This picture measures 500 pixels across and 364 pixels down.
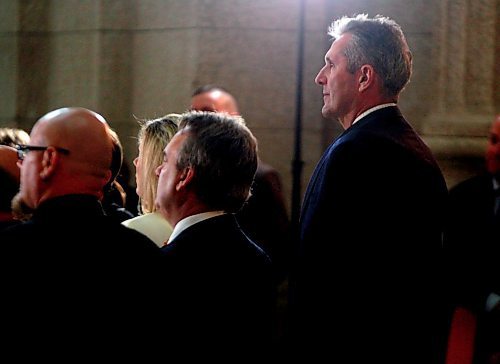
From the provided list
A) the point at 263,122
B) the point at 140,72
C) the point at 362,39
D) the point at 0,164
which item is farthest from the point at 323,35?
the point at 0,164

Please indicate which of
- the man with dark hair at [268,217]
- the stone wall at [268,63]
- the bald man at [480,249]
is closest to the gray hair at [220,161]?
the bald man at [480,249]

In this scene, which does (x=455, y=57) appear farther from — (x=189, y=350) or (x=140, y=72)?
(x=189, y=350)

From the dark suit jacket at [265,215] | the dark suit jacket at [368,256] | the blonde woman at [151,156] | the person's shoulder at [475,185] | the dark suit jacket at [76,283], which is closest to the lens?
the dark suit jacket at [76,283]

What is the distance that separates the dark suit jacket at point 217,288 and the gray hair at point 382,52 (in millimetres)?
910

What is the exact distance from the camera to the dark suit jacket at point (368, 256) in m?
2.80

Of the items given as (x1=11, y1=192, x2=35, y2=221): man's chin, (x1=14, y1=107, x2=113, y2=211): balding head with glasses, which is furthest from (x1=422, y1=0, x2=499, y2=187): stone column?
(x1=14, y1=107, x2=113, y2=211): balding head with glasses

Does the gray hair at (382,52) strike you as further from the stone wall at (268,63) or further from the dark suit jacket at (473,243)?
the stone wall at (268,63)

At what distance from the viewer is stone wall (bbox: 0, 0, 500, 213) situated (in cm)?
503

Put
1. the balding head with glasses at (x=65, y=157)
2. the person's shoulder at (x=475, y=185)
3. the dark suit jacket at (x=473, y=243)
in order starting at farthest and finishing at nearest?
the person's shoulder at (x=475, y=185), the dark suit jacket at (x=473, y=243), the balding head with glasses at (x=65, y=157)

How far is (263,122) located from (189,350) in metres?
3.12

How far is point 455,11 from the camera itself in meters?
5.04

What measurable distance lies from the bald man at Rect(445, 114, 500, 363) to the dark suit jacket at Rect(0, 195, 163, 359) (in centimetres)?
188

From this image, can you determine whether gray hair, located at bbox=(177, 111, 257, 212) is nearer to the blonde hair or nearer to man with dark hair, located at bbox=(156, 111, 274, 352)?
man with dark hair, located at bbox=(156, 111, 274, 352)

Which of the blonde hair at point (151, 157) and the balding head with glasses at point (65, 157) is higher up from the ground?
the balding head with glasses at point (65, 157)
